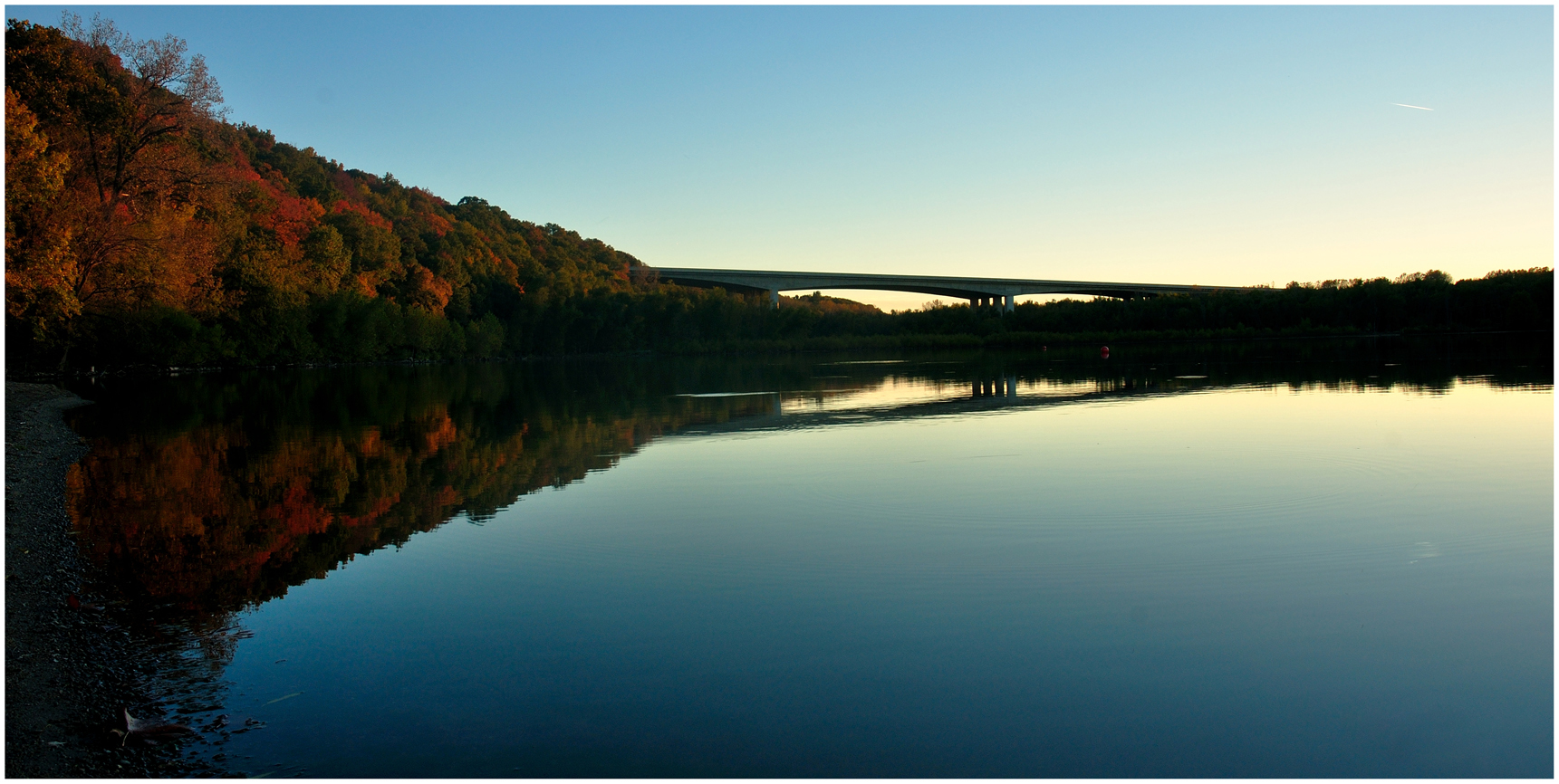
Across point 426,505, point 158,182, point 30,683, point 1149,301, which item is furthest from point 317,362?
point 1149,301

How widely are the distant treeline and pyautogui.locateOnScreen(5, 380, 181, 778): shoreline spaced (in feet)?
58.3

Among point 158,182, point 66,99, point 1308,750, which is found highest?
point 66,99

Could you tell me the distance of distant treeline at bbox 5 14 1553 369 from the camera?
3222 cm

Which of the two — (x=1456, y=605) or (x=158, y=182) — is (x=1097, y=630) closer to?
(x=1456, y=605)

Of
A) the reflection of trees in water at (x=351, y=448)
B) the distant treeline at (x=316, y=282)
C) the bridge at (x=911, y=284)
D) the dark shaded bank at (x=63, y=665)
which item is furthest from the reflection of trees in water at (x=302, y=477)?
the bridge at (x=911, y=284)

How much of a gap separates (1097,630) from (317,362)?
205ft

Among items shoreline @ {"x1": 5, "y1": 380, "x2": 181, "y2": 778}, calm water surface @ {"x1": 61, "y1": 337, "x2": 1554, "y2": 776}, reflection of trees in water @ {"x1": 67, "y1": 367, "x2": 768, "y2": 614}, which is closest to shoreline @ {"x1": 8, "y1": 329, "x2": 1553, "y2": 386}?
reflection of trees in water @ {"x1": 67, "y1": 367, "x2": 768, "y2": 614}

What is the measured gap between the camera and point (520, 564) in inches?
291

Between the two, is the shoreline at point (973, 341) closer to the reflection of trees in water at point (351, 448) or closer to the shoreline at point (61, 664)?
the reflection of trees in water at point (351, 448)

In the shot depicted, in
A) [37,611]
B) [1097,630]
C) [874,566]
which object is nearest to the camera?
[1097,630]

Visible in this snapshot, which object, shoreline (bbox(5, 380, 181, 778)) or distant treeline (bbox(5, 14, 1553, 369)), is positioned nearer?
shoreline (bbox(5, 380, 181, 778))

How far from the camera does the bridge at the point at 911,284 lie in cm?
9362

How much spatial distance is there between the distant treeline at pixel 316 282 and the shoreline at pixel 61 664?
58.3 ft

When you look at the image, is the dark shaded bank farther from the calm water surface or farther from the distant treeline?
the distant treeline
